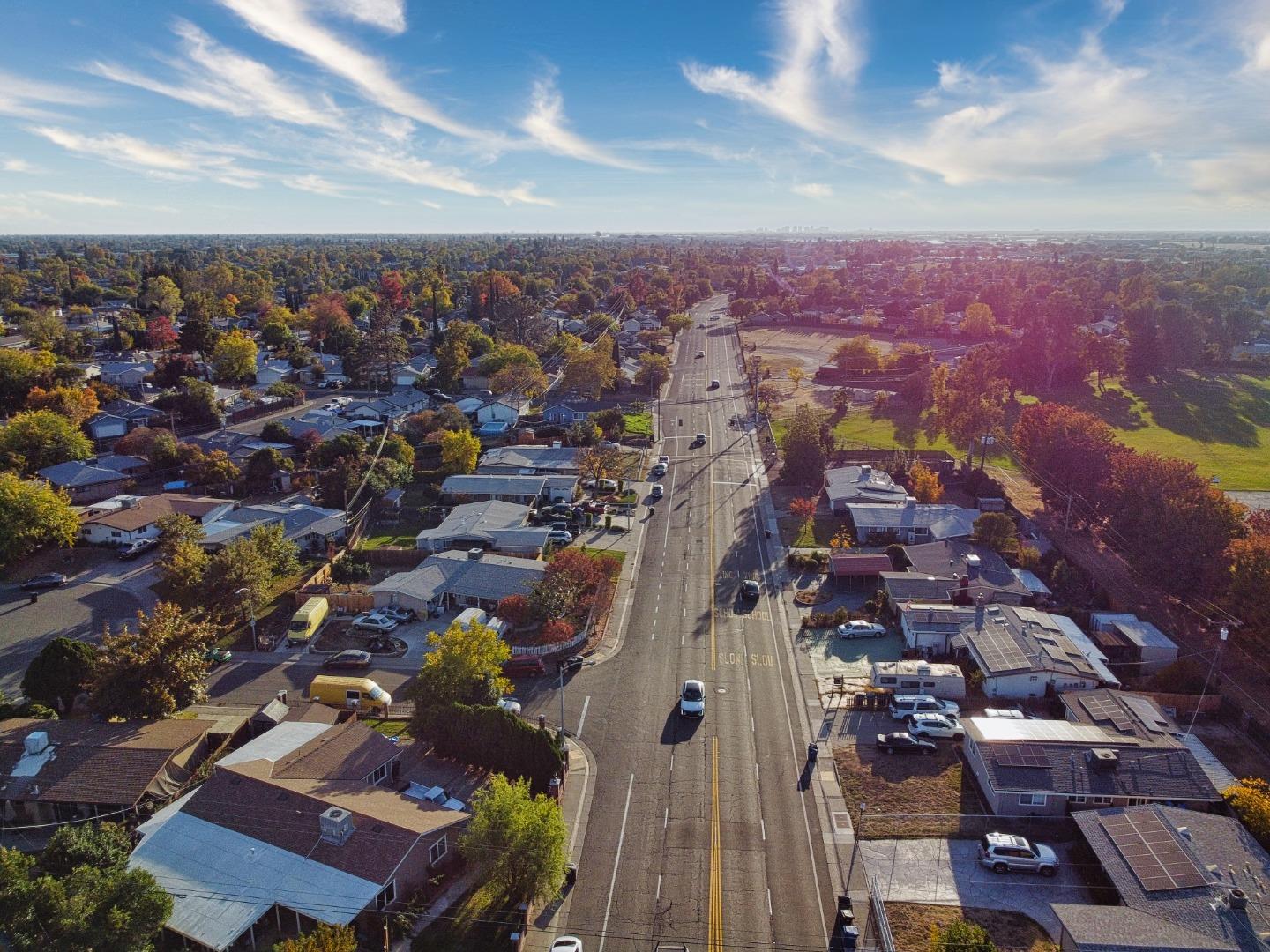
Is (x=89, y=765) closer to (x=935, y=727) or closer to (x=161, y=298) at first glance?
(x=935, y=727)

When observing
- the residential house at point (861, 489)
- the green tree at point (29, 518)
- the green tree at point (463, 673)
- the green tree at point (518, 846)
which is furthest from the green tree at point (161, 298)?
the green tree at point (518, 846)

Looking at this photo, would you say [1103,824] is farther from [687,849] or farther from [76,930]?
[76,930]

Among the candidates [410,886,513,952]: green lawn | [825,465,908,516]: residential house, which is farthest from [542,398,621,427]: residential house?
[410,886,513,952]: green lawn

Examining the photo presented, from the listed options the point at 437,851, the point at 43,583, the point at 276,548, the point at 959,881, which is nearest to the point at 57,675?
the point at 276,548

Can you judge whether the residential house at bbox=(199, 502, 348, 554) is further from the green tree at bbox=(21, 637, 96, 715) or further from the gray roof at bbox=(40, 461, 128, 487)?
the green tree at bbox=(21, 637, 96, 715)

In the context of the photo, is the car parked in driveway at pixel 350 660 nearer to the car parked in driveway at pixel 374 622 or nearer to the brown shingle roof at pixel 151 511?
the car parked in driveway at pixel 374 622
